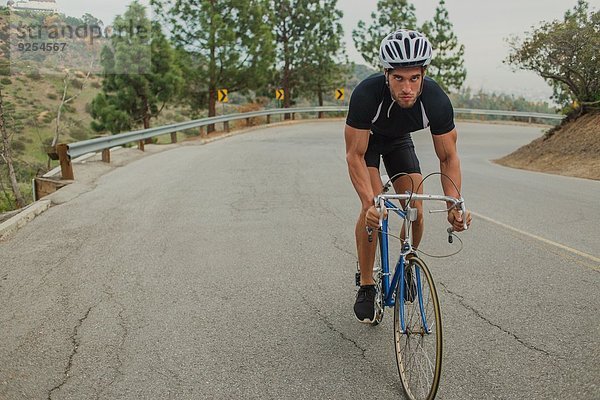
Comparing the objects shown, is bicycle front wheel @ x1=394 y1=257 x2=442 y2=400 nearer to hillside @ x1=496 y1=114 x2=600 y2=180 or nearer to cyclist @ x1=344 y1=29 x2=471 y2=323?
cyclist @ x1=344 y1=29 x2=471 y2=323

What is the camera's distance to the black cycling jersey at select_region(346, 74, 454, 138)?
139 inches

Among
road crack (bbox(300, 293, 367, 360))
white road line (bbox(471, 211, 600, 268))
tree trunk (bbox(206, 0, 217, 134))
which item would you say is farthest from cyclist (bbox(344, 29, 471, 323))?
tree trunk (bbox(206, 0, 217, 134))

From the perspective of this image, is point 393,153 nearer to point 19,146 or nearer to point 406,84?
point 406,84

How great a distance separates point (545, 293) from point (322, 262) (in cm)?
225

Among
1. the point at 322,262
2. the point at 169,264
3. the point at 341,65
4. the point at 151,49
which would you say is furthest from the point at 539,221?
the point at 341,65

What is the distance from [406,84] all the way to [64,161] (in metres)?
9.07

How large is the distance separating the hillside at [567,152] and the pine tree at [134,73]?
19061 mm

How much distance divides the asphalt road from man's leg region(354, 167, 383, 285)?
47 centimetres

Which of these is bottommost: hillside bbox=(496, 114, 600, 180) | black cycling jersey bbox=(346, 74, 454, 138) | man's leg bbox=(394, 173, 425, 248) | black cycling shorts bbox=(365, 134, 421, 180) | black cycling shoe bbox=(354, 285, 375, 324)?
hillside bbox=(496, 114, 600, 180)

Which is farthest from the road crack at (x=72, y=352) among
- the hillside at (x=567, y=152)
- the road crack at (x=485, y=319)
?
the hillside at (x=567, y=152)

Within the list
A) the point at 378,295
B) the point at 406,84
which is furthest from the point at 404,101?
the point at 378,295

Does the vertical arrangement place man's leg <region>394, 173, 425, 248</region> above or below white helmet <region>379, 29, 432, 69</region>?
below

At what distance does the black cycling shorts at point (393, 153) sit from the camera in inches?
160

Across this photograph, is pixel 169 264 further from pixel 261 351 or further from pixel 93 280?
pixel 261 351
